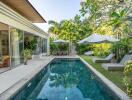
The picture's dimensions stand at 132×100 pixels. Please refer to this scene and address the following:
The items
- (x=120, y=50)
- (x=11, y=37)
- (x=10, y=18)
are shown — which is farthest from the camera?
(x=120, y=50)

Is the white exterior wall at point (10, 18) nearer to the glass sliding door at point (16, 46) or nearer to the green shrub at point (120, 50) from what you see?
the glass sliding door at point (16, 46)

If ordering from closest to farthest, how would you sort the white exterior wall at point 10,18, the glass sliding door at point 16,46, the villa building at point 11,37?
the white exterior wall at point 10,18, the villa building at point 11,37, the glass sliding door at point 16,46

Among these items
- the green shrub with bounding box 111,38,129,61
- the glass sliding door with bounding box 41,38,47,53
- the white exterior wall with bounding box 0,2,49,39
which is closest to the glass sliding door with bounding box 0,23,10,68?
the white exterior wall with bounding box 0,2,49,39

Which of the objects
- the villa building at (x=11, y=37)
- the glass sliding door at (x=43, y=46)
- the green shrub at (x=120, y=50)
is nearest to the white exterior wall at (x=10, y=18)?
the villa building at (x=11, y=37)

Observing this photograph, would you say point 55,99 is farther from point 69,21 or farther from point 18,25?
point 69,21

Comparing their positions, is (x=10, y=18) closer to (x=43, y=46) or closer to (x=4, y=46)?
(x=4, y=46)

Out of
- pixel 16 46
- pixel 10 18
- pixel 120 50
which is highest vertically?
pixel 10 18

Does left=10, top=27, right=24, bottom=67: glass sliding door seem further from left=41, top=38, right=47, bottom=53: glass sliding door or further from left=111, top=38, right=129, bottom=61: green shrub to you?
left=41, top=38, right=47, bottom=53: glass sliding door

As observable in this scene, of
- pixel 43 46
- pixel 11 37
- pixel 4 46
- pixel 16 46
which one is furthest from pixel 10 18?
pixel 43 46

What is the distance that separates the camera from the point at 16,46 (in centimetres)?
1633

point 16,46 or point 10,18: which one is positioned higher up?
point 10,18

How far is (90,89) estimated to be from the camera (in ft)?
33.4

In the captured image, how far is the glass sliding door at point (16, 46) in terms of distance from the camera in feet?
49.7

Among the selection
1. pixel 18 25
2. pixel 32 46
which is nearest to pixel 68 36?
pixel 32 46
